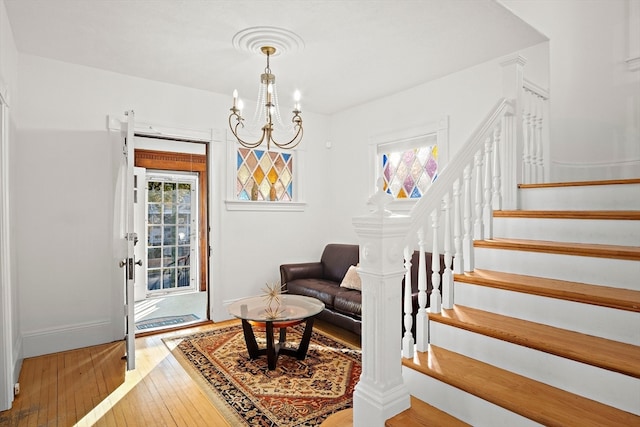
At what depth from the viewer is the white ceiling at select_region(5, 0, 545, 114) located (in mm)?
2621

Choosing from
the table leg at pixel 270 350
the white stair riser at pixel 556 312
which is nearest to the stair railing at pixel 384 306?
the white stair riser at pixel 556 312

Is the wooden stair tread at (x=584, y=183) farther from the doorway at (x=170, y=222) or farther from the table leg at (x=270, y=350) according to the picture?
the doorway at (x=170, y=222)

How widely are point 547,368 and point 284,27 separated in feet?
9.17

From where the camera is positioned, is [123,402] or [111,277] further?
[111,277]

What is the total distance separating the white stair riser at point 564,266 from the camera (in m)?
1.78

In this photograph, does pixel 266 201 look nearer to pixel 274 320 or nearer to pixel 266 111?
pixel 266 111

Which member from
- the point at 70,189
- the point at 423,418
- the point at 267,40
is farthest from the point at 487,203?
the point at 70,189

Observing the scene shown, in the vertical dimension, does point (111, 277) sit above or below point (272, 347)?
above

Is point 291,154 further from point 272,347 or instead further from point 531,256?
point 531,256

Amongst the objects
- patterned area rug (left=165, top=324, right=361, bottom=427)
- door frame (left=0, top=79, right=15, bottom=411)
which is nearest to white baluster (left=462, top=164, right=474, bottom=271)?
patterned area rug (left=165, top=324, right=361, bottom=427)

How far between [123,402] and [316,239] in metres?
3.24

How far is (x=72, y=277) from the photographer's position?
3.60 meters

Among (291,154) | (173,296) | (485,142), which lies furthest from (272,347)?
(173,296)

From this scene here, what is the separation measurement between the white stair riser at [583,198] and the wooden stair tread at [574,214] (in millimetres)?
202
